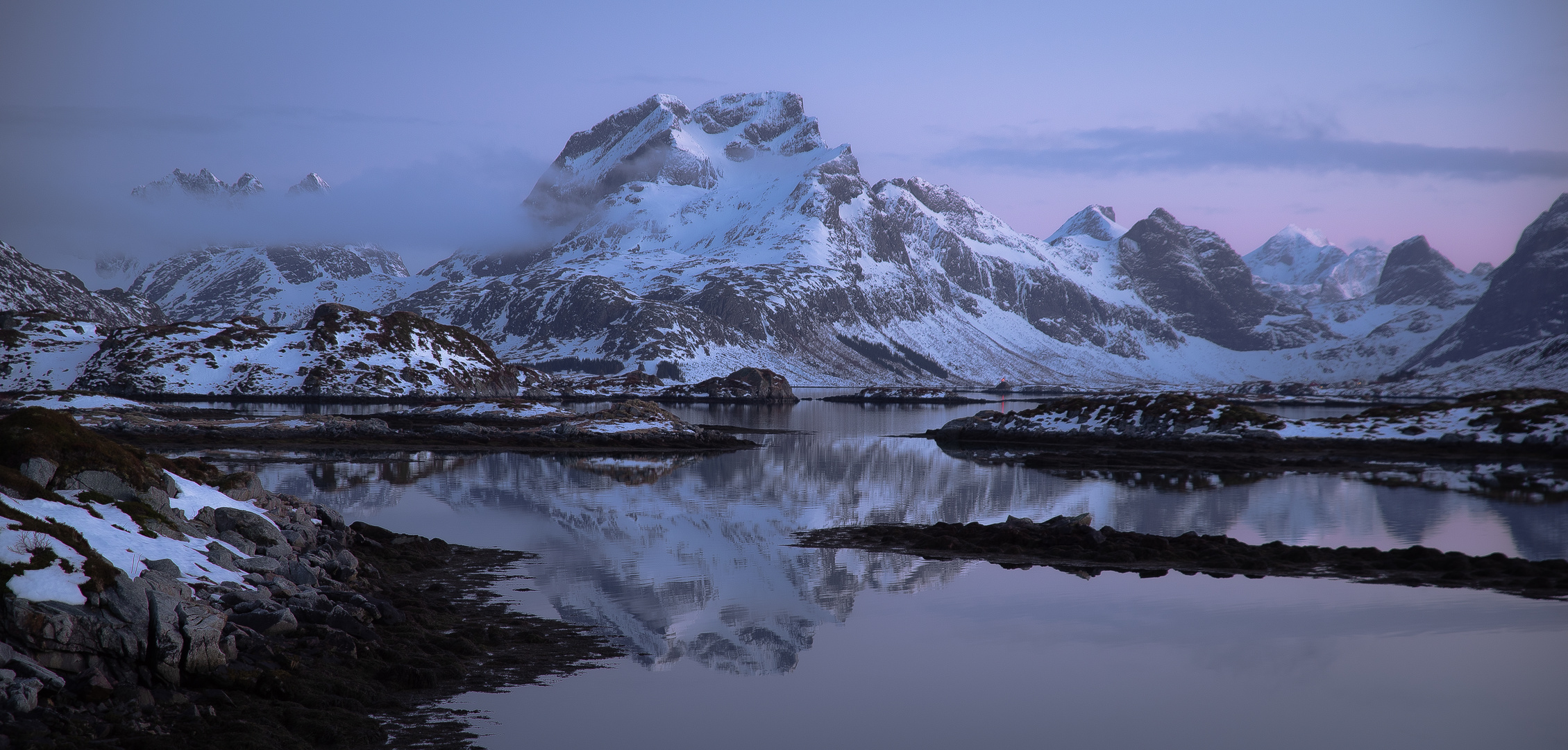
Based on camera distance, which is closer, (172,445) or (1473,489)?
(1473,489)

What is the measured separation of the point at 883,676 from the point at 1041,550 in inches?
505

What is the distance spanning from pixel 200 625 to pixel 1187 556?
76.2ft

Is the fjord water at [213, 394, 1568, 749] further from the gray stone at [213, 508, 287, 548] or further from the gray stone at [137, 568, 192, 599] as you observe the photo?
the gray stone at [213, 508, 287, 548]

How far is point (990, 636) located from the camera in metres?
18.3

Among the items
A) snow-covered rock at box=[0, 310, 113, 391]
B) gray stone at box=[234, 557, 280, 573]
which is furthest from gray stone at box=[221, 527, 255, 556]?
snow-covered rock at box=[0, 310, 113, 391]

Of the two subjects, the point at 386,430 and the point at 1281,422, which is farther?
the point at 1281,422

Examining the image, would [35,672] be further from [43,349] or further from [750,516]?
[43,349]

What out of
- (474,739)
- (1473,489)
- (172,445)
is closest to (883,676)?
(474,739)

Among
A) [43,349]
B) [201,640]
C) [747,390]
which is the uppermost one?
[43,349]

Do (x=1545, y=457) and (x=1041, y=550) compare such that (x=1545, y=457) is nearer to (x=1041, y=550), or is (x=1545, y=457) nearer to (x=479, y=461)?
(x=1041, y=550)

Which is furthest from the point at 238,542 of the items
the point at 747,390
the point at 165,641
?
the point at 747,390

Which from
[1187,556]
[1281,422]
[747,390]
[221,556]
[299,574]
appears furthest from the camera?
[747,390]

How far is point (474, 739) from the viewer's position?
12.2 meters

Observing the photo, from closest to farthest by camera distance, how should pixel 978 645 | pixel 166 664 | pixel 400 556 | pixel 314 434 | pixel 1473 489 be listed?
pixel 166 664
pixel 978 645
pixel 400 556
pixel 1473 489
pixel 314 434
